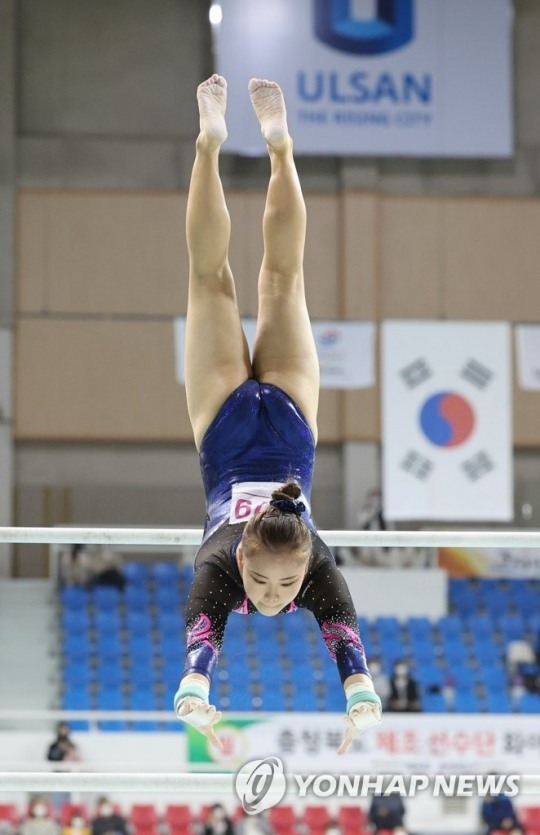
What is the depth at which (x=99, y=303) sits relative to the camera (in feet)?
42.0

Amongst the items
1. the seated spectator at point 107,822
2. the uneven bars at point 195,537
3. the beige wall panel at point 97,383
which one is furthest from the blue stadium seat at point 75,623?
the uneven bars at point 195,537

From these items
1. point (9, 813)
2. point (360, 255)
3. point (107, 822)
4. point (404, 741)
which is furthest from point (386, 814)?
point (360, 255)

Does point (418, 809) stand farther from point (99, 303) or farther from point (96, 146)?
point (96, 146)

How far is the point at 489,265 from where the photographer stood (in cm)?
1304

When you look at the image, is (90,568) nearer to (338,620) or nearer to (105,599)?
(105,599)

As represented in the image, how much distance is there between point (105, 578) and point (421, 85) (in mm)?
5643

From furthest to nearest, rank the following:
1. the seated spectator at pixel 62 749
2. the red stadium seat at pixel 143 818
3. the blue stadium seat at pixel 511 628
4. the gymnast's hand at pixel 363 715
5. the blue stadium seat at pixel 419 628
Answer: the blue stadium seat at pixel 511 628
the blue stadium seat at pixel 419 628
the red stadium seat at pixel 143 818
the seated spectator at pixel 62 749
the gymnast's hand at pixel 363 715

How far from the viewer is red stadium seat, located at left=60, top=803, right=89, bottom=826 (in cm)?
846

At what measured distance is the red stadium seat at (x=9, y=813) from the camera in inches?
337

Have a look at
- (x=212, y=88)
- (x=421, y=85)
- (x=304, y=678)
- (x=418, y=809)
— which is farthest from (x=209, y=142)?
(x=421, y=85)

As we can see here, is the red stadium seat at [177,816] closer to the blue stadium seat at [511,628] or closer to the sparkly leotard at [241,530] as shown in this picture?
the blue stadium seat at [511,628]

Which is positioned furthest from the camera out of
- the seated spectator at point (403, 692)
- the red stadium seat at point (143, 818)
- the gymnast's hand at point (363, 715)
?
the seated spectator at point (403, 692)

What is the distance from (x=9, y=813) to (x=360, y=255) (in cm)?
656

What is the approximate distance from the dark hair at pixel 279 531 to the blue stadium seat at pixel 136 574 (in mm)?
8804
